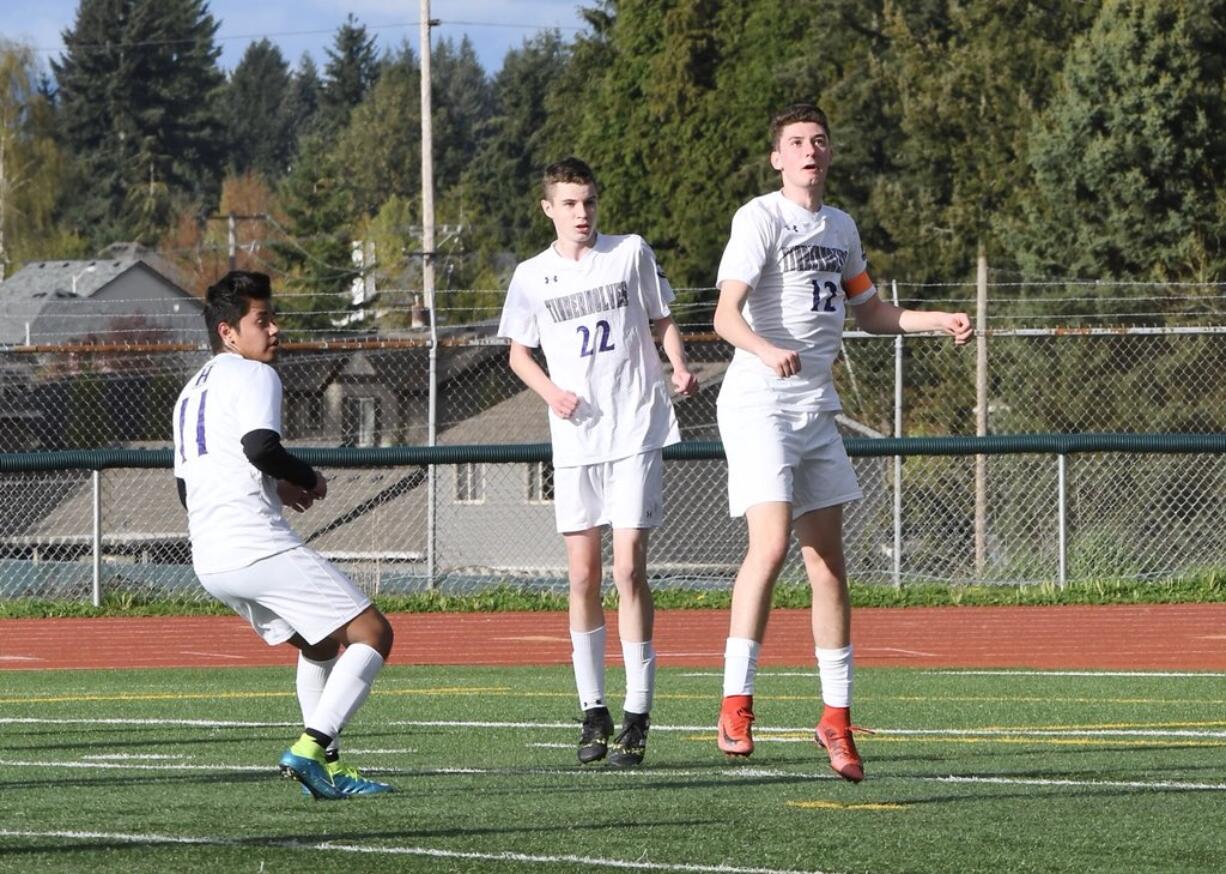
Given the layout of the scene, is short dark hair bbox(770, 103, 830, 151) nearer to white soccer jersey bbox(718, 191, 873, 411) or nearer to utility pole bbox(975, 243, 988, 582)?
white soccer jersey bbox(718, 191, 873, 411)

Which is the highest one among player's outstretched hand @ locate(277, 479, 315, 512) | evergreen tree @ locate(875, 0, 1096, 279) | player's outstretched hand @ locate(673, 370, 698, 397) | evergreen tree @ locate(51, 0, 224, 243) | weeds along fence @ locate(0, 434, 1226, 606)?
evergreen tree @ locate(51, 0, 224, 243)

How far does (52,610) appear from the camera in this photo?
18.1 metres

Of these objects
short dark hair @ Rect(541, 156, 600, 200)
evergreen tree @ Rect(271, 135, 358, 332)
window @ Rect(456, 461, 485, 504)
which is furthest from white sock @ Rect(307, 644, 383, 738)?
evergreen tree @ Rect(271, 135, 358, 332)

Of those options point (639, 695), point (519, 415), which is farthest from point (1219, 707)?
point (519, 415)

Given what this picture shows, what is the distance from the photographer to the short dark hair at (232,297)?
6957 mm

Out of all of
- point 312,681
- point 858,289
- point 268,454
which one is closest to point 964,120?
point 858,289

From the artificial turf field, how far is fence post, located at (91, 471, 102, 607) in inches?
260

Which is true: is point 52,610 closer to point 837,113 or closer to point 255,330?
point 255,330

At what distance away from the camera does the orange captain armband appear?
26.1 ft

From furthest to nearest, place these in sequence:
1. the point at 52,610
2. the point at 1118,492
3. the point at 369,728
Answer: the point at 1118,492 → the point at 52,610 → the point at 369,728

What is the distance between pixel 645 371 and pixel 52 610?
1114 centimetres

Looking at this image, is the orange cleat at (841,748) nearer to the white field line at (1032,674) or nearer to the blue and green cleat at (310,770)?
the blue and green cleat at (310,770)

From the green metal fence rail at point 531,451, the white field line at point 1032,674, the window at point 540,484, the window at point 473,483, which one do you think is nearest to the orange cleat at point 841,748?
the white field line at point 1032,674

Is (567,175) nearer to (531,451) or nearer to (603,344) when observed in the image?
(603,344)
